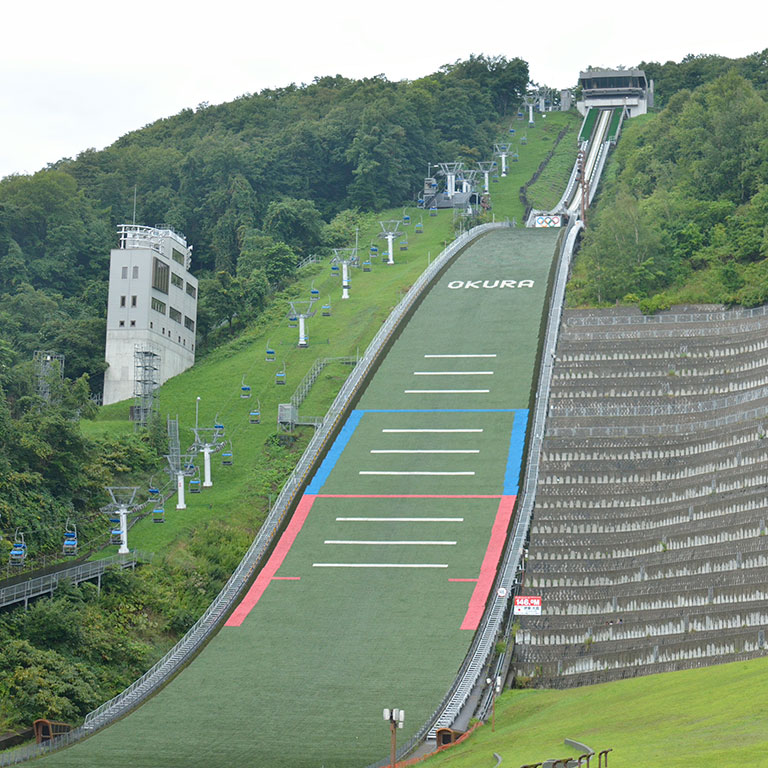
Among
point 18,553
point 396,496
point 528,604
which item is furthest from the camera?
point 396,496

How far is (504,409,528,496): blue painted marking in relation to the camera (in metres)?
67.1

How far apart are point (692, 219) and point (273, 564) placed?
43.0m

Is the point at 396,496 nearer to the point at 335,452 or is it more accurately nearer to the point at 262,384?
the point at 335,452

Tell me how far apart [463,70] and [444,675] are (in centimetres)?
11356

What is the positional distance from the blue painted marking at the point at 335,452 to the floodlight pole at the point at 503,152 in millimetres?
65735

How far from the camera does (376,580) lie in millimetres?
61344

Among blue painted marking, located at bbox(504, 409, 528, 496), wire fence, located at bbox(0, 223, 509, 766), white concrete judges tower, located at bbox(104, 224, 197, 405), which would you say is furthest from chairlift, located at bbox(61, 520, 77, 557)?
white concrete judges tower, located at bbox(104, 224, 197, 405)

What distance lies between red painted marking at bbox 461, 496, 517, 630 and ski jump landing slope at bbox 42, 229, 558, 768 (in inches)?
3.8

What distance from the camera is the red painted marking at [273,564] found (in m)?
59.8

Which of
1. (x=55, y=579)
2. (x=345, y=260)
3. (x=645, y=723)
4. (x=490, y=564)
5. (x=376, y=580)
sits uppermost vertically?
(x=345, y=260)

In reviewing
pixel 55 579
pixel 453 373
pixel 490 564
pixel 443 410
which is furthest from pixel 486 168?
pixel 55 579

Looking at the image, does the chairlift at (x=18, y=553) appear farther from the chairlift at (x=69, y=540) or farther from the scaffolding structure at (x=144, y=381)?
the scaffolding structure at (x=144, y=381)

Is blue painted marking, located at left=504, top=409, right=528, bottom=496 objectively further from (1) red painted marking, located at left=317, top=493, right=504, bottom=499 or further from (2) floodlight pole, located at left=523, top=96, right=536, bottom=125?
(2) floodlight pole, located at left=523, top=96, right=536, bottom=125

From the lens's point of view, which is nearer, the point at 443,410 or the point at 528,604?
the point at 528,604
